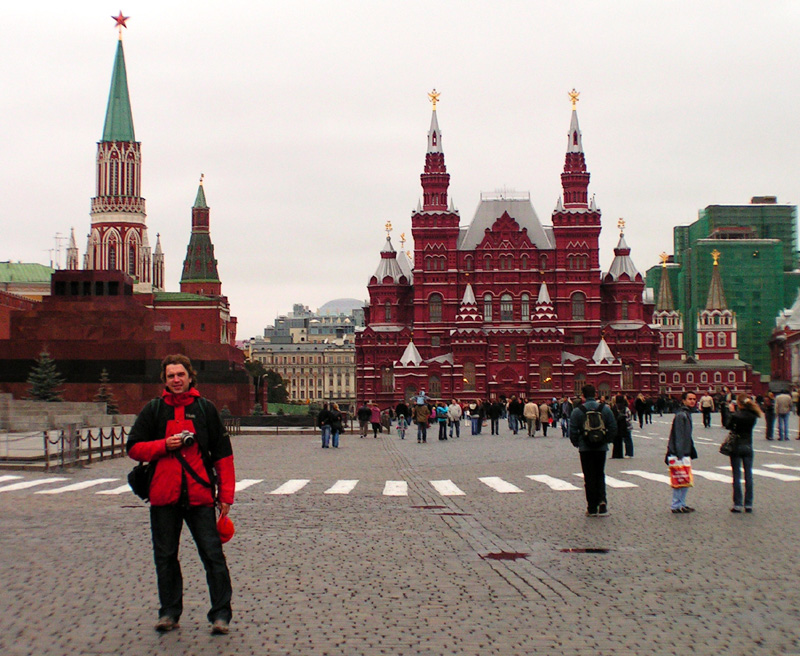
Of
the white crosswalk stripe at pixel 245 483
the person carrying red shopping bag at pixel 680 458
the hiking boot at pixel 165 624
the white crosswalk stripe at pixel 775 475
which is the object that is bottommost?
the white crosswalk stripe at pixel 245 483

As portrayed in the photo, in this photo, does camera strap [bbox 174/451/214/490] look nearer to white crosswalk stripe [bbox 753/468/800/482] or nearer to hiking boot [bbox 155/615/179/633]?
hiking boot [bbox 155/615/179/633]

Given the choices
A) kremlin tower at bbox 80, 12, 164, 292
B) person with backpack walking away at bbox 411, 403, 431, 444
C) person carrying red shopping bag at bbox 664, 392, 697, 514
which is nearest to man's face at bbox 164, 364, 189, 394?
person carrying red shopping bag at bbox 664, 392, 697, 514

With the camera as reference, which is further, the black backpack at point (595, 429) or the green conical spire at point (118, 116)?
the green conical spire at point (118, 116)

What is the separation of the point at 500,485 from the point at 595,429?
656 centimetres

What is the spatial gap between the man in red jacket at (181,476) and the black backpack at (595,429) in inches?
341

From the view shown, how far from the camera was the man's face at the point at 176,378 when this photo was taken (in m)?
8.79

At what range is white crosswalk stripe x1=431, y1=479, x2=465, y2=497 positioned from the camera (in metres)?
21.0

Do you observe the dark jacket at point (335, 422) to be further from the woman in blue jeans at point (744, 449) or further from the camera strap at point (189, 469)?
the camera strap at point (189, 469)

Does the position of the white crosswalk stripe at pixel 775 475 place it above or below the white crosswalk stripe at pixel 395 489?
above

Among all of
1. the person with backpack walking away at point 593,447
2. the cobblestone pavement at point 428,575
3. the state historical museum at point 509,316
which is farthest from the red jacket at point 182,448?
the state historical museum at point 509,316

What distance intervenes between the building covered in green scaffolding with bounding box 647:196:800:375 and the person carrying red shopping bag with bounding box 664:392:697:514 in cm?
15774

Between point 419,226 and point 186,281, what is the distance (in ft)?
200

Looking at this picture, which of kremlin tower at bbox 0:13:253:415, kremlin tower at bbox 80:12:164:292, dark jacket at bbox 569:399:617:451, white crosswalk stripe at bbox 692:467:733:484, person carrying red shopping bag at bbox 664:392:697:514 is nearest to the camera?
person carrying red shopping bag at bbox 664:392:697:514

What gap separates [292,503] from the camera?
19.1m
